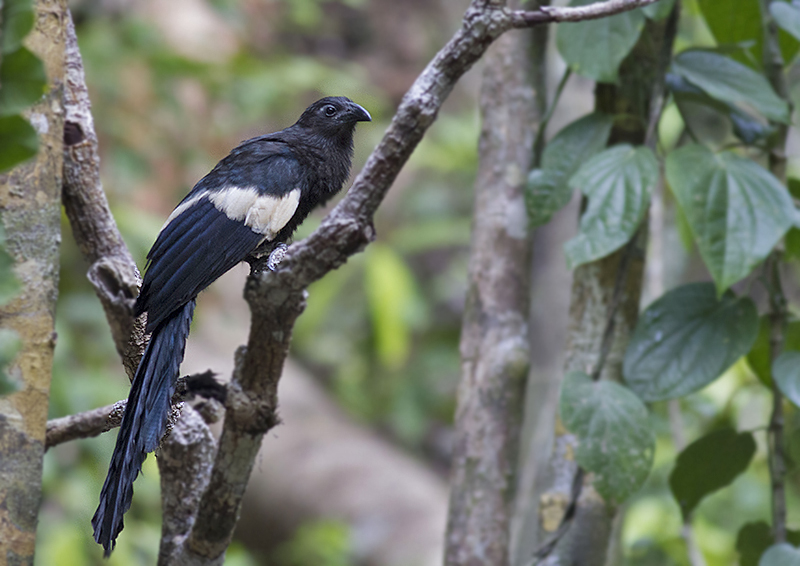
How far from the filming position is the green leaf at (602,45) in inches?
51.4

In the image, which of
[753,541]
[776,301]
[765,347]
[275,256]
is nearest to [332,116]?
[275,256]

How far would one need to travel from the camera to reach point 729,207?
1.31m

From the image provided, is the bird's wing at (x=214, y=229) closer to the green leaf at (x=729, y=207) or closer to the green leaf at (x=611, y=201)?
the green leaf at (x=611, y=201)

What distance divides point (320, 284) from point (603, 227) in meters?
2.59

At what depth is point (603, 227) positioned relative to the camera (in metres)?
1.30

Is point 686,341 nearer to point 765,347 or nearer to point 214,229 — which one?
point 765,347

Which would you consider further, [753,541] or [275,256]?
[753,541]

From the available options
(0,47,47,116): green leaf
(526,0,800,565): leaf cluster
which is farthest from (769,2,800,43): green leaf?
(0,47,47,116): green leaf

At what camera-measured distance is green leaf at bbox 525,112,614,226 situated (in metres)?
1.42

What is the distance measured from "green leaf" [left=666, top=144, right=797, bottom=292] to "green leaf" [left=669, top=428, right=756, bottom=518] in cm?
39

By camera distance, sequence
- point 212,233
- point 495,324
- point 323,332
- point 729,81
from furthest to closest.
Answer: point 323,332 < point 495,324 < point 729,81 < point 212,233

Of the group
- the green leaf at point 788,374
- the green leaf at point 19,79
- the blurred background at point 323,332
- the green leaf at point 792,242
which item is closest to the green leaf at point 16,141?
the green leaf at point 19,79

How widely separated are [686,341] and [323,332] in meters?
3.11

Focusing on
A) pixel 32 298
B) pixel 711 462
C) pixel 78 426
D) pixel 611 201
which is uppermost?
pixel 611 201
